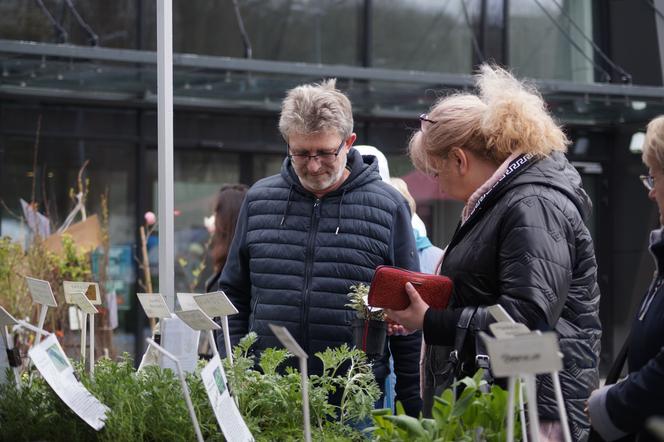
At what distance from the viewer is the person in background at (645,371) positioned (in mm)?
2209

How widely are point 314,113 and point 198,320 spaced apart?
3.39 ft

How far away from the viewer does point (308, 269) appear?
3.25 m

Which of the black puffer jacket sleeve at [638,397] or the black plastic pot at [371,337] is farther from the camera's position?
the black plastic pot at [371,337]

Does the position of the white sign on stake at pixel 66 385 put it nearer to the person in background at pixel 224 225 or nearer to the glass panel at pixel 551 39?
the person in background at pixel 224 225

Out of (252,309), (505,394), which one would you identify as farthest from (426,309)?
(252,309)

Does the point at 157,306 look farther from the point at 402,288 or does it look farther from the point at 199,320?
the point at 402,288

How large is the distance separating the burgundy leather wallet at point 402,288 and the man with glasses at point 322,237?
472mm

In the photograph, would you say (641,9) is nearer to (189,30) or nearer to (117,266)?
(189,30)

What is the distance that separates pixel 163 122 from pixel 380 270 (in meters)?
1.15

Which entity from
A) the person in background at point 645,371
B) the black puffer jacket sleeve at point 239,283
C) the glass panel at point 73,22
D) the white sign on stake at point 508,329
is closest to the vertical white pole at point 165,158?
the black puffer jacket sleeve at point 239,283

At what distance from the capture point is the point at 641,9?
11508mm

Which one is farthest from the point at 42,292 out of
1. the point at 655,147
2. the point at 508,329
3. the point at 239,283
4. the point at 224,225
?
the point at 224,225

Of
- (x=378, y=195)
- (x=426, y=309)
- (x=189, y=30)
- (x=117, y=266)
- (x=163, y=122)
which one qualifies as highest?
(x=189, y=30)

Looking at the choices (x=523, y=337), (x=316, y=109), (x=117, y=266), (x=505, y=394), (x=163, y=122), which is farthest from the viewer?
(x=117, y=266)
